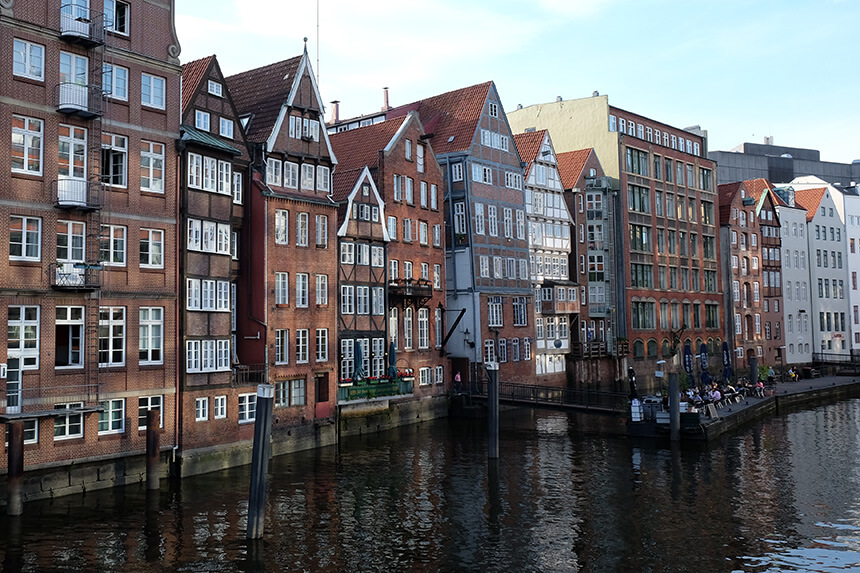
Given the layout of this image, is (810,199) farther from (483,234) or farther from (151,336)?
(151,336)

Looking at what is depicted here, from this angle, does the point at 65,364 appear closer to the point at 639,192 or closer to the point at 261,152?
the point at 261,152

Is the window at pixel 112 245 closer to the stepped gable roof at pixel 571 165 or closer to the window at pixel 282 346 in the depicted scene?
the window at pixel 282 346

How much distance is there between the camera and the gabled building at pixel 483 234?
6525cm

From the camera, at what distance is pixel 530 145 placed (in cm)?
7512

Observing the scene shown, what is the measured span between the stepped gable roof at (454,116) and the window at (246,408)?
103 feet

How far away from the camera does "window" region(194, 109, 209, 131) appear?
4172 cm

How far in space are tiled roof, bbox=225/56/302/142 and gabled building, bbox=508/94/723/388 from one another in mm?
40219

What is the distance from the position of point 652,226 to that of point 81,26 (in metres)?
A: 66.5

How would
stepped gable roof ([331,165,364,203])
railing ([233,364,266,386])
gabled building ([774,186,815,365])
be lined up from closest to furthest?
railing ([233,364,266,386]), stepped gable roof ([331,165,364,203]), gabled building ([774,186,815,365])

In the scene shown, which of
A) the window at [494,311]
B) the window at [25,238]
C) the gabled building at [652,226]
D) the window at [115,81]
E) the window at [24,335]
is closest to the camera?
the window at [24,335]

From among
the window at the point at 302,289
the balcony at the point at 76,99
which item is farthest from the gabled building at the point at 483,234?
the balcony at the point at 76,99

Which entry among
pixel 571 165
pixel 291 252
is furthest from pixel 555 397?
pixel 571 165

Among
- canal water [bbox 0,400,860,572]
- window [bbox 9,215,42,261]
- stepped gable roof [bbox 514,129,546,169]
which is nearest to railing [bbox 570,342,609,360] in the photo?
stepped gable roof [bbox 514,129,546,169]

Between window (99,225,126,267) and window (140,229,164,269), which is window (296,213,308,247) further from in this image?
window (99,225,126,267)
